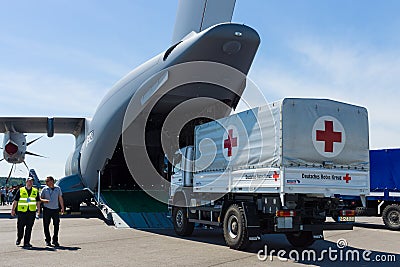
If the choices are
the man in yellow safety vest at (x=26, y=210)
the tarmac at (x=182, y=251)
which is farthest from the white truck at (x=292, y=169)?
the man in yellow safety vest at (x=26, y=210)

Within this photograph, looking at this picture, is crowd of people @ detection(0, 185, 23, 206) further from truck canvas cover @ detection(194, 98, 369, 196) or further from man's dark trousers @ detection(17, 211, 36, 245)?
truck canvas cover @ detection(194, 98, 369, 196)

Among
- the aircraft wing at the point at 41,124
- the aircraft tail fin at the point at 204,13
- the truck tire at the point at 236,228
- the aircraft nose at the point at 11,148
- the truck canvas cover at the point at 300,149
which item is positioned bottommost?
the truck tire at the point at 236,228

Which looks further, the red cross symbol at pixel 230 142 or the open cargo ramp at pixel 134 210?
the open cargo ramp at pixel 134 210

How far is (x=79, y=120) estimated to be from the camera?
2391 centimetres

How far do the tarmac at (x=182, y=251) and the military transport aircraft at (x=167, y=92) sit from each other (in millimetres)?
4183

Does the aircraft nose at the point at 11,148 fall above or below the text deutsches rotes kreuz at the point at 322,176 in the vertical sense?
above

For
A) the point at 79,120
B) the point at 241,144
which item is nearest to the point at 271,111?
the point at 241,144

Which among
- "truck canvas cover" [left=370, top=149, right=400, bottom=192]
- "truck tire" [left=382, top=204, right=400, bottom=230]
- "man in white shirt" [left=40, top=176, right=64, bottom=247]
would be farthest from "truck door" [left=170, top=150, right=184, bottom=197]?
"truck tire" [left=382, top=204, right=400, bottom=230]

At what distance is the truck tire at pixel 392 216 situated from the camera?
1579 cm

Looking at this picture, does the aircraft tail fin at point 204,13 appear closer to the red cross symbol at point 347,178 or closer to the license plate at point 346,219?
the red cross symbol at point 347,178

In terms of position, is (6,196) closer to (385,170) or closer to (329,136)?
(385,170)

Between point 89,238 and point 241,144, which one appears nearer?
point 241,144

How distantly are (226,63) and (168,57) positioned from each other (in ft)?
5.61

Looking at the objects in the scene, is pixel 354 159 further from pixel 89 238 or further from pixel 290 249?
pixel 89 238
